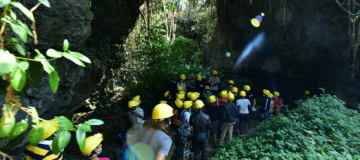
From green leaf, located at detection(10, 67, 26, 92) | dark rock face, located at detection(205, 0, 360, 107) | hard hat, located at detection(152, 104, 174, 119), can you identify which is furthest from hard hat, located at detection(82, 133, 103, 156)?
dark rock face, located at detection(205, 0, 360, 107)

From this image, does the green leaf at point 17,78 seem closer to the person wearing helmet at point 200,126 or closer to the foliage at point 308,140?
the foliage at point 308,140

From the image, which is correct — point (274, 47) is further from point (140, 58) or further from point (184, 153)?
point (184, 153)

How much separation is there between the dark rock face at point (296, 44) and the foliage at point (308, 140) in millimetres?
3245

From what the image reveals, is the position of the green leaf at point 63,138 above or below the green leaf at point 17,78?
below

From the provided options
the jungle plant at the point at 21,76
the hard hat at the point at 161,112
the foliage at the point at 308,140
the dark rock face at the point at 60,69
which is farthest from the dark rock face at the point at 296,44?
the jungle plant at the point at 21,76

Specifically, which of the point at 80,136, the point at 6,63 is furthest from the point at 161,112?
the point at 6,63

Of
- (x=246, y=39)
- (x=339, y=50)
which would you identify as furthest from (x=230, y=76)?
(x=339, y=50)

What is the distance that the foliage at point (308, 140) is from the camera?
348cm

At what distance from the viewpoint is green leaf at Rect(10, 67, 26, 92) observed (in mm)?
899

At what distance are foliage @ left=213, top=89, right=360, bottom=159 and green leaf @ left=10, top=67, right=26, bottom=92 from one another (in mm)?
3611

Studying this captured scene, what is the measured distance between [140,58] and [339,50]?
8024 mm

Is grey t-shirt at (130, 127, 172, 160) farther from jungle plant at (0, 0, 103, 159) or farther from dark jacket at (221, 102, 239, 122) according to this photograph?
dark jacket at (221, 102, 239, 122)

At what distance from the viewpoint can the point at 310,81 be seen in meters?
9.42

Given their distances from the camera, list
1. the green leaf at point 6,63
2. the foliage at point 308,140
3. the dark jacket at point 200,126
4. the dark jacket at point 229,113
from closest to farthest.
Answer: the green leaf at point 6,63, the foliage at point 308,140, the dark jacket at point 200,126, the dark jacket at point 229,113
